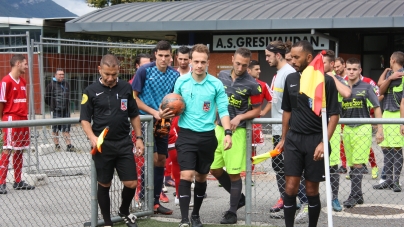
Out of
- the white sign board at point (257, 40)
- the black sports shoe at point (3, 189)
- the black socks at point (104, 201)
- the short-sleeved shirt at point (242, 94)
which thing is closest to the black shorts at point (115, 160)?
the black socks at point (104, 201)

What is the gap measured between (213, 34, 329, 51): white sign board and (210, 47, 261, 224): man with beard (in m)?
12.2

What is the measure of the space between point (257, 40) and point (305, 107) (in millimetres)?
14212

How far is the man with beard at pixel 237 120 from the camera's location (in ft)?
26.3

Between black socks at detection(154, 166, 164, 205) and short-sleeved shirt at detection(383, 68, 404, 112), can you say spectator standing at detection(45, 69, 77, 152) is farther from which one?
short-sleeved shirt at detection(383, 68, 404, 112)

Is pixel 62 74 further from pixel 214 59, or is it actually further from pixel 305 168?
pixel 305 168

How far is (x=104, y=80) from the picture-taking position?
7223 mm

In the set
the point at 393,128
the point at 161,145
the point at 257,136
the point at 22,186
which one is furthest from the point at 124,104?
the point at 393,128

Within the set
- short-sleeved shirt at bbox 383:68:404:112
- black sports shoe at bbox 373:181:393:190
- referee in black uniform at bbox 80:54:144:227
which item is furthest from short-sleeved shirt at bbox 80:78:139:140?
short-sleeved shirt at bbox 383:68:404:112

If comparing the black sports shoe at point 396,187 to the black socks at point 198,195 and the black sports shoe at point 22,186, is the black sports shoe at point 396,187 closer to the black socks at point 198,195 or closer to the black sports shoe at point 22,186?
the black socks at point 198,195

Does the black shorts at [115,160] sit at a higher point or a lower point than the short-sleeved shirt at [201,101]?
lower

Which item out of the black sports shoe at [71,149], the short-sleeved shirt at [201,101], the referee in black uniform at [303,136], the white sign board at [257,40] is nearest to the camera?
the referee in black uniform at [303,136]

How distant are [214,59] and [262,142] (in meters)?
12.4

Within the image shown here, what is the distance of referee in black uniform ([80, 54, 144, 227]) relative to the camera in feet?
23.6

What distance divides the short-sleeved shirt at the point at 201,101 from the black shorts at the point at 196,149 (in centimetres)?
7
